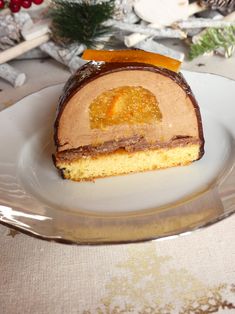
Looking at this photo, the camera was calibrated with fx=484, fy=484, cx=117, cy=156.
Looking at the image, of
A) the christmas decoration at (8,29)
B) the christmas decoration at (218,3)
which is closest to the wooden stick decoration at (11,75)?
the christmas decoration at (8,29)

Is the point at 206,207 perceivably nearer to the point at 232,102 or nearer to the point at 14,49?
the point at 232,102

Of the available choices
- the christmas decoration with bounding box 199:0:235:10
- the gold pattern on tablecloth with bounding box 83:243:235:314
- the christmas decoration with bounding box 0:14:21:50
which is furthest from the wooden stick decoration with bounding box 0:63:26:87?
the gold pattern on tablecloth with bounding box 83:243:235:314

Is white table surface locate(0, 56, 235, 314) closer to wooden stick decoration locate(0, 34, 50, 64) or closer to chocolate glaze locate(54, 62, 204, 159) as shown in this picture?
chocolate glaze locate(54, 62, 204, 159)

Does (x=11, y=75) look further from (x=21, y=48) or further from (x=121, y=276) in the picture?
(x=121, y=276)

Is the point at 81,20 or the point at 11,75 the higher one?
the point at 81,20

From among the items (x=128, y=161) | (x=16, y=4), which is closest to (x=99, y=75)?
(x=128, y=161)

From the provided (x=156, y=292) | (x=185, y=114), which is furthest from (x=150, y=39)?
(x=156, y=292)

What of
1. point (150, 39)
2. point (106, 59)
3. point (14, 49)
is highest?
point (106, 59)
